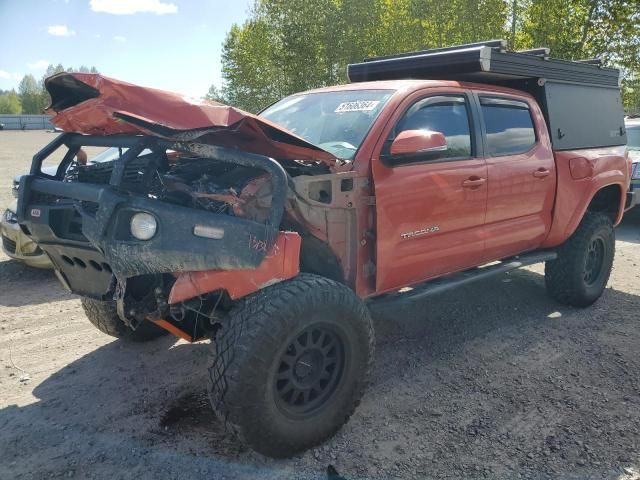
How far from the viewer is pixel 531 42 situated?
14.5m

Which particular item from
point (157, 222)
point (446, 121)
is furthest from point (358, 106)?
point (157, 222)

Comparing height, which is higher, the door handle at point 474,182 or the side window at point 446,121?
the side window at point 446,121

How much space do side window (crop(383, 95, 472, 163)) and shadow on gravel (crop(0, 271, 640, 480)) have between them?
1.51m

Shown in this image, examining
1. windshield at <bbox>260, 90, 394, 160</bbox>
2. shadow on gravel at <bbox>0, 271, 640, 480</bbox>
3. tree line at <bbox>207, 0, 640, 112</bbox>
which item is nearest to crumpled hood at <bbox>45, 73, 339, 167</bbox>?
windshield at <bbox>260, 90, 394, 160</bbox>

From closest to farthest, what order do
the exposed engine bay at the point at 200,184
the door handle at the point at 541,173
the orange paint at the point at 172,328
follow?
the exposed engine bay at the point at 200,184, the orange paint at the point at 172,328, the door handle at the point at 541,173

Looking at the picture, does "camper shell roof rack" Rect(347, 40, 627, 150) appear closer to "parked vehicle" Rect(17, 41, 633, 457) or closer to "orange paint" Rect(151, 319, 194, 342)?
"parked vehicle" Rect(17, 41, 633, 457)

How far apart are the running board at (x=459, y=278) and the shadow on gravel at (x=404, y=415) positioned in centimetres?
57

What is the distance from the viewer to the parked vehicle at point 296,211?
102 inches

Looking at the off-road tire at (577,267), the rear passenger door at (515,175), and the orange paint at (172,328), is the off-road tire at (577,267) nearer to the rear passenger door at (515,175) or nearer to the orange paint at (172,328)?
the rear passenger door at (515,175)

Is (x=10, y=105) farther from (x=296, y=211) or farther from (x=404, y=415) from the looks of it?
(x=404, y=415)

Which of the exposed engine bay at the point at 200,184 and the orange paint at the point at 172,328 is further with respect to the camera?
the orange paint at the point at 172,328

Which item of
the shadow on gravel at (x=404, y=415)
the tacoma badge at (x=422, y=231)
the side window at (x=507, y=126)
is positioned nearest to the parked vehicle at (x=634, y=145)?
the shadow on gravel at (x=404, y=415)

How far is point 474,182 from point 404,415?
1683 millimetres

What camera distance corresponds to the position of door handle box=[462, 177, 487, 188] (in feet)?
12.6
